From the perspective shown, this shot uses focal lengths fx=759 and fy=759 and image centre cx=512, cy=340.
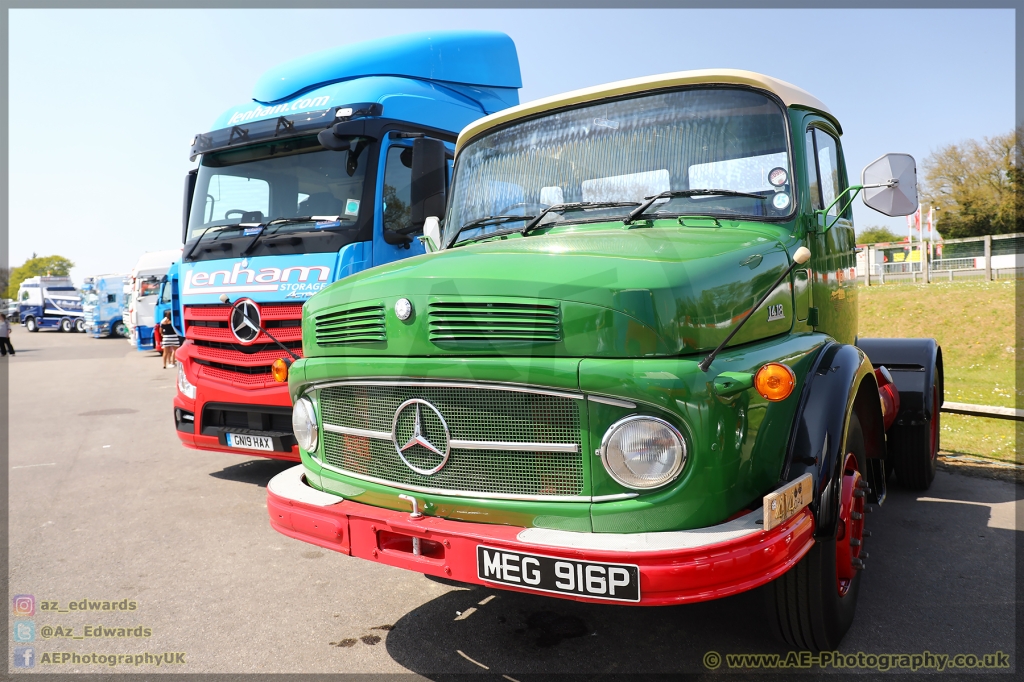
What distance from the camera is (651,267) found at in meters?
2.70

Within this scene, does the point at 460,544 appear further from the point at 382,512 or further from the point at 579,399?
the point at 579,399

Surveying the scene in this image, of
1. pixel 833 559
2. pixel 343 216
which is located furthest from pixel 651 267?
pixel 343 216

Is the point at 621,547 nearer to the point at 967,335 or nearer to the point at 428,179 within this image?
the point at 428,179

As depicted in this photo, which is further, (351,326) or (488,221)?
(488,221)

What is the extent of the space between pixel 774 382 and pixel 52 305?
55.0 m

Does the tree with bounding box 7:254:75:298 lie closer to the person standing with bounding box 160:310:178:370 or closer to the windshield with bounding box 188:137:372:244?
the person standing with bounding box 160:310:178:370

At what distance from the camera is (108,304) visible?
119ft

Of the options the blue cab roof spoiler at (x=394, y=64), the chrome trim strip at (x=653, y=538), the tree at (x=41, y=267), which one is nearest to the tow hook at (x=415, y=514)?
the chrome trim strip at (x=653, y=538)

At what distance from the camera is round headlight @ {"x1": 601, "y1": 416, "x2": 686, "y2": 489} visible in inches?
101

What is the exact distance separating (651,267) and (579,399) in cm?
54

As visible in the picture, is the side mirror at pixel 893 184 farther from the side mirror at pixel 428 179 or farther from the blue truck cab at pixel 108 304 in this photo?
the blue truck cab at pixel 108 304

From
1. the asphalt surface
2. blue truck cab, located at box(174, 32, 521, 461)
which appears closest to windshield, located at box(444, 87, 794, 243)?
blue truck cab, located at box(174, 32, 521, 461)

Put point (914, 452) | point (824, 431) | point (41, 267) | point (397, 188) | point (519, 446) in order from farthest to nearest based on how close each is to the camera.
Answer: point (41, 267), point (397, 188), point (914, 452), point (824, 431), point (519, 446)

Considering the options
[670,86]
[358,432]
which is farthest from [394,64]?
[358,432]
